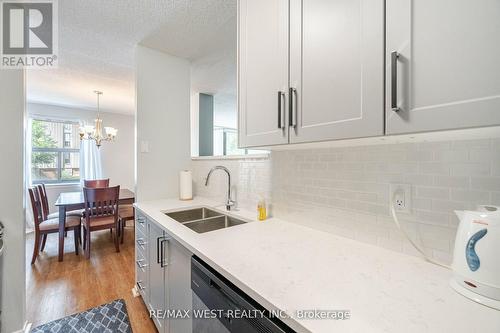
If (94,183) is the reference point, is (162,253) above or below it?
below

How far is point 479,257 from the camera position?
57cm

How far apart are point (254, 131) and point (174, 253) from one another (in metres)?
0.82

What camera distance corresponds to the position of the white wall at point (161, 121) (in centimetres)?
207

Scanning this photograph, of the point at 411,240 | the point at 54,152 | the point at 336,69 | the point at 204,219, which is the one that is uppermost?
the point at 336,69

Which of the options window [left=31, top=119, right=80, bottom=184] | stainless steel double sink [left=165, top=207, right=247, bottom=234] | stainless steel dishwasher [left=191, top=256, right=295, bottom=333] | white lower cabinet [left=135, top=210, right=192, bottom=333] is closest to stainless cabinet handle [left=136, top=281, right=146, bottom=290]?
white lower cabinet [left=135, top=210, right=192, bottom=333]

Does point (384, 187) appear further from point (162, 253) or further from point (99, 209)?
point (99, 209)

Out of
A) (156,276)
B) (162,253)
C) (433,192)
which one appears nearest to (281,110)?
(433,192)

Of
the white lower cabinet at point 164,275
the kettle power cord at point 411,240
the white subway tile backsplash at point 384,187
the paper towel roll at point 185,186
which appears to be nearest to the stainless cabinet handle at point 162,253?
the white lower cabinet at point 164,275

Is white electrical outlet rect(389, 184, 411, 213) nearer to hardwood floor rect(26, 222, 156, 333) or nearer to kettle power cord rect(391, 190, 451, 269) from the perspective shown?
kettle power cord rect(391, 190, 451, 269)

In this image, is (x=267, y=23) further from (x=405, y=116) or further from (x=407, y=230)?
(x=407, y=230)

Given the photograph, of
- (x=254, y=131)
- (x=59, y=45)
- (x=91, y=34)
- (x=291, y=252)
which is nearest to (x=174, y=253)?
(x=291, y=252)

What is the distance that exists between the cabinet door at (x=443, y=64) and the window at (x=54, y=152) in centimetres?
586

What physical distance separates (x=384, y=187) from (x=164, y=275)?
4.39 feet

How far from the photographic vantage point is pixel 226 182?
189 centimetres
